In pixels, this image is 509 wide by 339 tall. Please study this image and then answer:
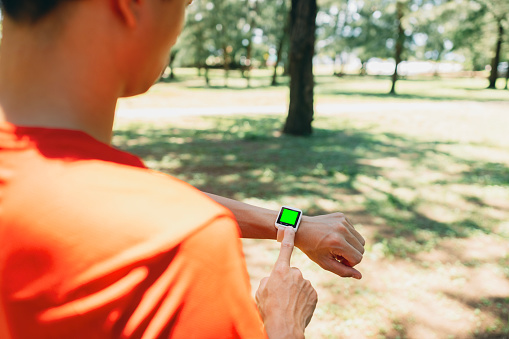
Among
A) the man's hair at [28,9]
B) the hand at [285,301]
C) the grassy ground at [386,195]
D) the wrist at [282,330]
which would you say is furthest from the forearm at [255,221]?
the grassy ground at [386,195]

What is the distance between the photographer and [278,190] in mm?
6062

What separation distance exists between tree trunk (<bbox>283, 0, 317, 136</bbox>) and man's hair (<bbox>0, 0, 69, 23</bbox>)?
959cm

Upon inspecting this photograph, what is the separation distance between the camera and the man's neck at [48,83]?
695 mm

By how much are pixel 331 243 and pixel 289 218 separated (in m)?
0.15

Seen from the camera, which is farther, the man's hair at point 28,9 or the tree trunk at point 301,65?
the tree trunk at point 301,65

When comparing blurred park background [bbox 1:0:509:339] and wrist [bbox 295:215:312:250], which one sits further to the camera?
blurred park background [bbox 1:0:509:339]

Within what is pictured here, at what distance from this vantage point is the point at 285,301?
1049mm

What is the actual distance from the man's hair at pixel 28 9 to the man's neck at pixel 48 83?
3cm

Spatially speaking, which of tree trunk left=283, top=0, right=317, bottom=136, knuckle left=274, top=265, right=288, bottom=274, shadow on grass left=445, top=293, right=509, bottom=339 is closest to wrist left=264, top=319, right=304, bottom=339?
knuckle left=274, top=265, right=288, bottom=274

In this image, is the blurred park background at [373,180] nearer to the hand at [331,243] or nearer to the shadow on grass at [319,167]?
the shadow on grass at [319,167]

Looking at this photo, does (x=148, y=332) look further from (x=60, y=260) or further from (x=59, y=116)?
(x=59, y=116)

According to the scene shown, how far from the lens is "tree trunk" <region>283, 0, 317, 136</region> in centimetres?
970

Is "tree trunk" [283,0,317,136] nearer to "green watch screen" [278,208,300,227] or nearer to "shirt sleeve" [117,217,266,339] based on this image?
"green watch screen" [278,208,300,227]

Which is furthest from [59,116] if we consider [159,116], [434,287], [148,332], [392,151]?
[159,116]
